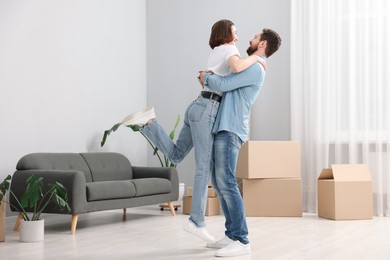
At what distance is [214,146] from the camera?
3.69 meters

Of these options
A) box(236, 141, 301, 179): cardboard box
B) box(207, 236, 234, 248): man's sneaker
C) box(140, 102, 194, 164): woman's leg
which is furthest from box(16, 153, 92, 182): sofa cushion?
box(207, 236, 234, 248): man's sneaker

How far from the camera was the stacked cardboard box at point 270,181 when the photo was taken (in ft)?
20.0

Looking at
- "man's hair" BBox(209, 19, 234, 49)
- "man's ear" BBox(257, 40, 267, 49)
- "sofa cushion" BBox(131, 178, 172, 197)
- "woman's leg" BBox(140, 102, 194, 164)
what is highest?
"man's hair" BBox(209, 19, 234, 49)

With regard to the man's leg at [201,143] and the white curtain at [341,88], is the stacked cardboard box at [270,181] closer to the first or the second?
the white curtain at [341,88]

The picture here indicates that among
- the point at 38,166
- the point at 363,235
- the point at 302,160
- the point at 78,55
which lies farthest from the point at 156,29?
the point at 363,235

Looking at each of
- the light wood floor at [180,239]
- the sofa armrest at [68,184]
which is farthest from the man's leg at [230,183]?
the sofa armrest at [68,184]

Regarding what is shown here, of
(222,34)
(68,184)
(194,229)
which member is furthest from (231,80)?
(68,184)

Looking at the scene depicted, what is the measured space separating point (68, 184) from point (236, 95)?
1779 mm

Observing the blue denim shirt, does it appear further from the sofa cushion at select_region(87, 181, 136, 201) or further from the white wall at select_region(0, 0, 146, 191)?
the white wall at select_region(0, 0, 146, 191)

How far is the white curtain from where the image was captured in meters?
6.30

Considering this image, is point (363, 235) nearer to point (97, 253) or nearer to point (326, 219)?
point (326, 219)

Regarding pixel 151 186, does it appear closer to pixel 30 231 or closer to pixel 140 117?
pixel 30 231

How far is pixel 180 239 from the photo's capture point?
4500mm

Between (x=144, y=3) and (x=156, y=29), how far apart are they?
0.36 m
